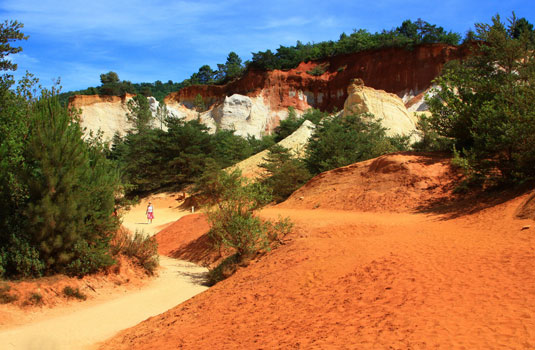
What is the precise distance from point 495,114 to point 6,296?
1357 centimetres

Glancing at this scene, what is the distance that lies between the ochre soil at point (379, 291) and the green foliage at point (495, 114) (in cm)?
121

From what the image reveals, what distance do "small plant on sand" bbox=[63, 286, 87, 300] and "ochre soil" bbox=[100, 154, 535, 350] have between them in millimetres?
2159

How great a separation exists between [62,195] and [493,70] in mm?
19098

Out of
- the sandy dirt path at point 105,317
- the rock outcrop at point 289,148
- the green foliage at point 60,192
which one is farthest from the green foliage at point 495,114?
the rock outcrop at point 289,148

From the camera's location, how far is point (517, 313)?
4.91 metres

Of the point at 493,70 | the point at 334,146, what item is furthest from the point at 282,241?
the point at 493,70

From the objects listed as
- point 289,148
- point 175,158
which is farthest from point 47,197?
point 289,148

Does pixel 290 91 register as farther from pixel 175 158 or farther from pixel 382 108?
pixel 175 158

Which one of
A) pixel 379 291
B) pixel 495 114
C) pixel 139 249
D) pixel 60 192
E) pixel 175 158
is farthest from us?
pixel 175 158

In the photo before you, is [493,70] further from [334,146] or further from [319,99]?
[319,99]

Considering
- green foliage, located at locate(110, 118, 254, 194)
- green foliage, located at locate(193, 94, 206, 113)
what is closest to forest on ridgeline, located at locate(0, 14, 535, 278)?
green foliage, located at locate(110, 118, 254, 194)

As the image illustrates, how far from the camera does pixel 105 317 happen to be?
8352 mm

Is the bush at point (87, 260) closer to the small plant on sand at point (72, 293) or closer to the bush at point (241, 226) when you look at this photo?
the small plant on sand at point (72, 293)

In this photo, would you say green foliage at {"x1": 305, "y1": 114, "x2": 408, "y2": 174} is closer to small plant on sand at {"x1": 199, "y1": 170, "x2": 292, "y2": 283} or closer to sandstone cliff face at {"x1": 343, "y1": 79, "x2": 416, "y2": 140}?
sandstone cliff face at {"x1": 343, "y1": 79, "x2": 416, "y2": 140}
